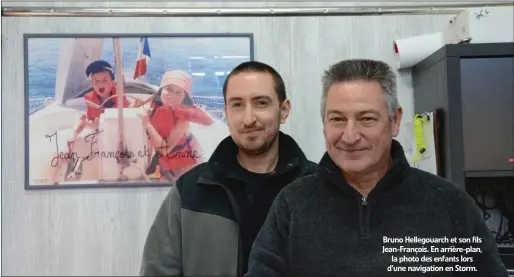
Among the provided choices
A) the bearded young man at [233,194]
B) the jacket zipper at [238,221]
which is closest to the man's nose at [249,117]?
the bearded young man at [233,194]

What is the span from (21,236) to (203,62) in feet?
1.77

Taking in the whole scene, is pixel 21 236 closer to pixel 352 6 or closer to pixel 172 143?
pixel 172 143

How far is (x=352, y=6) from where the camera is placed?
3.18ft

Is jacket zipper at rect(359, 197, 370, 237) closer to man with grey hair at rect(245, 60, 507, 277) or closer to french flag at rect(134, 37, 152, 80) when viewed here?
man with grey hair at rect(245, 60, 507, 277)

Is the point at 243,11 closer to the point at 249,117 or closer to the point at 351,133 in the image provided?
the point at 249,117

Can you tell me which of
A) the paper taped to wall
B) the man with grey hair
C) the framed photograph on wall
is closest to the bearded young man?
the man with grey hair

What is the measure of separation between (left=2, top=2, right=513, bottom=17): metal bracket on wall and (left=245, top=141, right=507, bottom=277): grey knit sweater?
1.76ft

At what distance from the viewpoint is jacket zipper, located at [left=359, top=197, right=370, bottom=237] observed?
1.66 feet

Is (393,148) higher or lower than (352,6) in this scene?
lower

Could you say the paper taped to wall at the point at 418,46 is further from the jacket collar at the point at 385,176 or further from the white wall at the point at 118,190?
the jacket collar at the point at 385,176

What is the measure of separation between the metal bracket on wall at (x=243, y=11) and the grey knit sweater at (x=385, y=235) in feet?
1.76

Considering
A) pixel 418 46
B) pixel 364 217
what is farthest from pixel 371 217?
pixel 418 46

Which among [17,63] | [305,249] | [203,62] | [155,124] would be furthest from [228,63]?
[305,249]

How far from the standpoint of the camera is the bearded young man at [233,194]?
660mm
